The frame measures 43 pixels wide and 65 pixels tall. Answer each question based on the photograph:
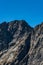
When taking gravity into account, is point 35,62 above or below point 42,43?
below

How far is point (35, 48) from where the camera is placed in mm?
197750

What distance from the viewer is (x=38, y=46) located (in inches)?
7712

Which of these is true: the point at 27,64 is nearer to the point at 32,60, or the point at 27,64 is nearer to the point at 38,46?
the point at 32,60

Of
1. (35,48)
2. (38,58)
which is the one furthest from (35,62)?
(35,48)

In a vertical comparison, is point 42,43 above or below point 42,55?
above

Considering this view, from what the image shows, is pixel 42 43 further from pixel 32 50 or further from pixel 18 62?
pixel 18 62

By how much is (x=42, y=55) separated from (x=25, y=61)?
18.3 meters

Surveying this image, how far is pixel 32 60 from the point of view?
185875mm

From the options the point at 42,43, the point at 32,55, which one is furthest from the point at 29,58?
the point at 42,43

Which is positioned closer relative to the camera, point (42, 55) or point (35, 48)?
point (42, 55)

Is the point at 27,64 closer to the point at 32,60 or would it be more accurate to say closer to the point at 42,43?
the point at 32,60

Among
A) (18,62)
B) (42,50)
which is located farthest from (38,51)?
(18,62)

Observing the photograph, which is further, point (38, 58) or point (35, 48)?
point (35, 48)

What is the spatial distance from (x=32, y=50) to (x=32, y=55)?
791 cm
